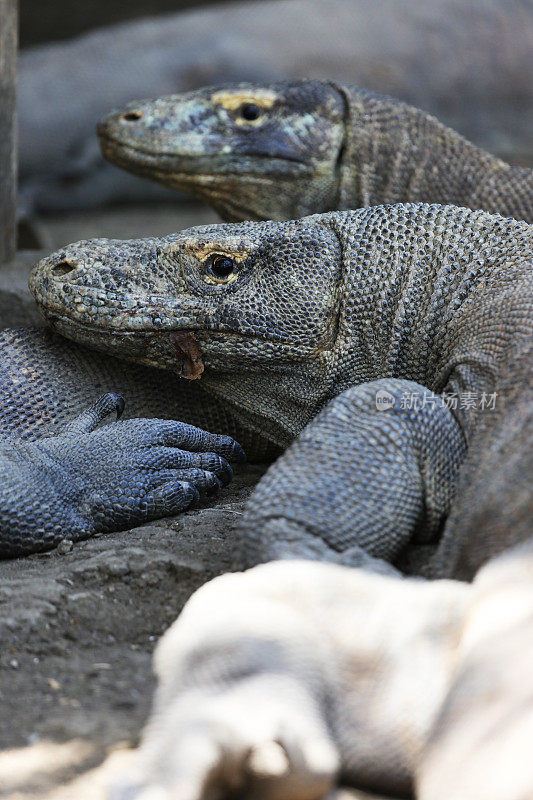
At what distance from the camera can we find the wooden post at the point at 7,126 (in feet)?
19.3

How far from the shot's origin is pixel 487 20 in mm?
11406

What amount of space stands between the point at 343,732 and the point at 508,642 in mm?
410

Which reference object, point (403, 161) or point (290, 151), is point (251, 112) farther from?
point (403, 161)

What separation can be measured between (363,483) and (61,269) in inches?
63.9

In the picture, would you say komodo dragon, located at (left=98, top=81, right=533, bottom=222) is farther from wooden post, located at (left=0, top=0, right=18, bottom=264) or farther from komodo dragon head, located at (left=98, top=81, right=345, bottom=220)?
wooden post, located at (left=0, top=0, right=18, bottom=264)

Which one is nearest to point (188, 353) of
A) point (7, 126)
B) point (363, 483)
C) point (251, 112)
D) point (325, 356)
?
point (325, 356)

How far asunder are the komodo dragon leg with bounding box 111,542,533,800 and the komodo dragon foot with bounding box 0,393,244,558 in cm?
110

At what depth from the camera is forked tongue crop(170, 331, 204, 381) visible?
3.75 m

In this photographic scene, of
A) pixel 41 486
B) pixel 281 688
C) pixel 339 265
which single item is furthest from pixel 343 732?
pixel 339 265

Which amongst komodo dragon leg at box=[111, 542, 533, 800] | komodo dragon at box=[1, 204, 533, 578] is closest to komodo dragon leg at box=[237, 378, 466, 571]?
komodo dragon at box=[1, 204, 533, 578]

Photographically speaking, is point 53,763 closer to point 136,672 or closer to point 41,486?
point 136,672

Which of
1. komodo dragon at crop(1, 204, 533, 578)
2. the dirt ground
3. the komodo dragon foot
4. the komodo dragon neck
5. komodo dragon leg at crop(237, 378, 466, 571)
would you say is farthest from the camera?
the komodo dragon neck

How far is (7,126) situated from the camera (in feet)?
19.7

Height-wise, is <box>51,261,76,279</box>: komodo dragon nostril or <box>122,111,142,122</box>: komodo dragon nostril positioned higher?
<box>51,261,76,279</box>: komodo dragon nostril
